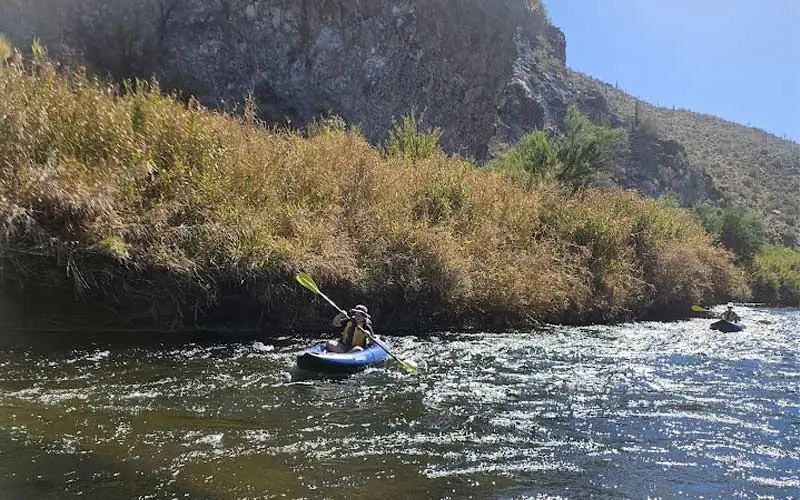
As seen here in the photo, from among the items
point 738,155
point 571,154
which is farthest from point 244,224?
point 738,155

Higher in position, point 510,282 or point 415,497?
point 510,282

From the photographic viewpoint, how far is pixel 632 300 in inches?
836

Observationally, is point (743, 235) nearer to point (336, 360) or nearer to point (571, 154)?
→ point (571, 154)

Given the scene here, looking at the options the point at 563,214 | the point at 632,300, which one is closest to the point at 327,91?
the point at 563,214

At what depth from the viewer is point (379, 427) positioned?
23.3ft

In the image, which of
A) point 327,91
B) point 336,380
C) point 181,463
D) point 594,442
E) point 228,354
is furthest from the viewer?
point 327,91

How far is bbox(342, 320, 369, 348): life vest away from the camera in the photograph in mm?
10539

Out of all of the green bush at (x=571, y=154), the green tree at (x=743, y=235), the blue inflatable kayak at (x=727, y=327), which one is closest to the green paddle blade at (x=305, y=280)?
the blue inflatable kayak at (x=727, y=327)

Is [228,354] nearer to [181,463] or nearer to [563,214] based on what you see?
[181,463]

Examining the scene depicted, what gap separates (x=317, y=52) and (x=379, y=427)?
103 feet

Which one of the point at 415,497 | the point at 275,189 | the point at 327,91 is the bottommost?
the point at 415,497

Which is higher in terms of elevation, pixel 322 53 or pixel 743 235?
pixel 322 53

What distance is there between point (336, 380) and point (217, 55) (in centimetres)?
2704

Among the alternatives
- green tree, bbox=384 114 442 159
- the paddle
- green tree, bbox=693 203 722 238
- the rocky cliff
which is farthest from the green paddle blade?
green tree, bbox=693 203 722 238
